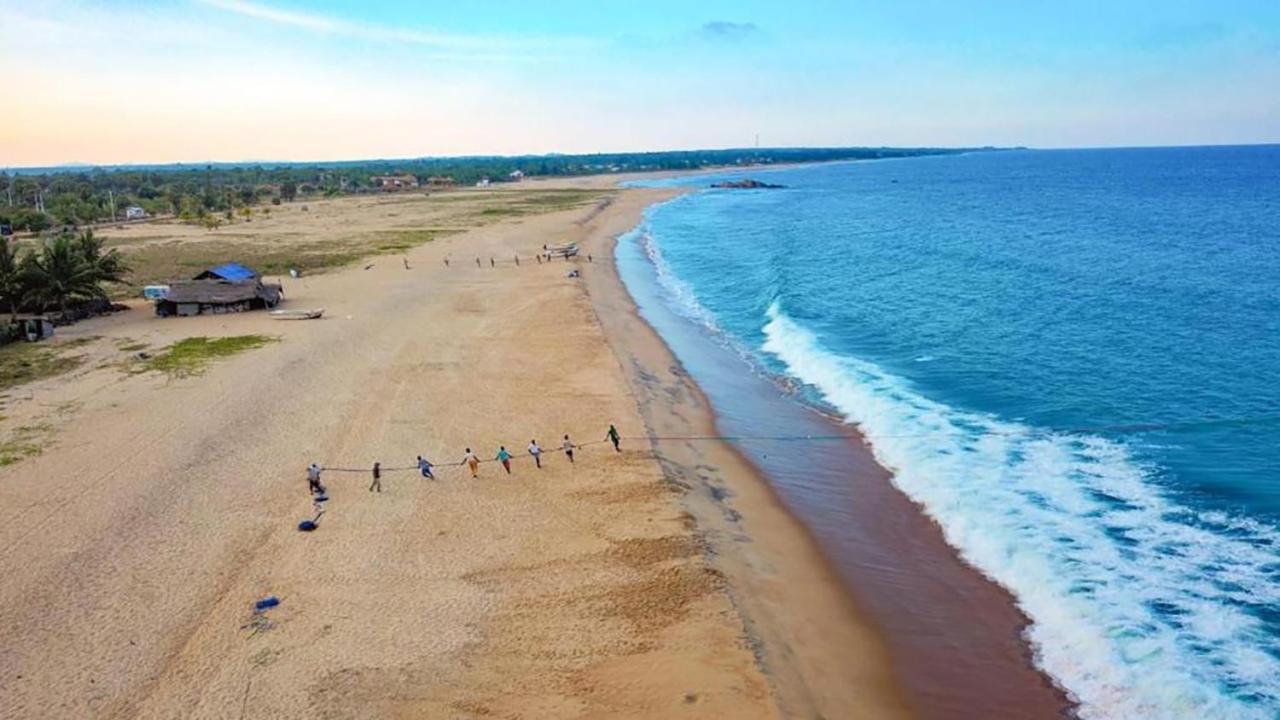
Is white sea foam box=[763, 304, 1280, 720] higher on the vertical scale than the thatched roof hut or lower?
lower

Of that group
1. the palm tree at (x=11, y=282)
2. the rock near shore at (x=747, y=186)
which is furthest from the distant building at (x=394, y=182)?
the palm tree at (x=11, y=282)

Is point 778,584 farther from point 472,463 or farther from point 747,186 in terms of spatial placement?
point 747,186

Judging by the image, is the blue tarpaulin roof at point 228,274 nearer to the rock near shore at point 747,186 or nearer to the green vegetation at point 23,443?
the green vegetation at point 23,443

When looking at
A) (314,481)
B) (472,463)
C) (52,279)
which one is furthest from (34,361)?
(472,463)

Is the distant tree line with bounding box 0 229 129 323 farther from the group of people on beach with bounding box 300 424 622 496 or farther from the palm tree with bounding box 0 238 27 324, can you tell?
the group of people on beach with bounding box 300 424 622 496

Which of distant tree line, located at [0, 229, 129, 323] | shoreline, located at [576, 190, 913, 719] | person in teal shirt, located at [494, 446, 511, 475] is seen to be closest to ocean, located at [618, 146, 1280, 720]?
shoreline, located at [576, 190, 913, 719]

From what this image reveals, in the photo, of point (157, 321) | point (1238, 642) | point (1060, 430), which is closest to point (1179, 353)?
point (1060, 430)

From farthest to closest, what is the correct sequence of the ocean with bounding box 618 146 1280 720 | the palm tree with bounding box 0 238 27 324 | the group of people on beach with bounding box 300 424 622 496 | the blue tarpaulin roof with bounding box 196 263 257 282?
the blue tarpaulin roof with bounding box 196 263 257 282
the palm tree with bounding box 0 238 27 324
the group of people on beach with bounding box 300 424 622 496
the ocean with bounding box 618 146 1280 720
